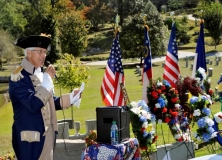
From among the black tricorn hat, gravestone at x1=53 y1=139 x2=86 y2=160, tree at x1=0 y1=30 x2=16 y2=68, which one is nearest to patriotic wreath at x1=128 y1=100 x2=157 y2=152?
gravestone at x1=53 y1=139 x2=86 y2=160

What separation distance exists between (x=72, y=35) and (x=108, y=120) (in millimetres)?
44066

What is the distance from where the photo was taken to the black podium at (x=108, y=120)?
687cm

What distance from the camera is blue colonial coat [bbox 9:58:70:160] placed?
622 cm

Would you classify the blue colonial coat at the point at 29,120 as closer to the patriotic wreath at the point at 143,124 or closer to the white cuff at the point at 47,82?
the white cuff at the point at 47,82

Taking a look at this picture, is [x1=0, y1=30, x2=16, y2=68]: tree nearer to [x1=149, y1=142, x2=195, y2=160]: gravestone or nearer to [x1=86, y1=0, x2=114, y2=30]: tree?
[x1=86, y1=0, x2=114, y2=30]: tree

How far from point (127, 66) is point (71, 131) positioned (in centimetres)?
2828

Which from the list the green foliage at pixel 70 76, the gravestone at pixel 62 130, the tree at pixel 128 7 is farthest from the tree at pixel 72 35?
the gravestone at pixel 62 130

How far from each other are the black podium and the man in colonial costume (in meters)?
0.79

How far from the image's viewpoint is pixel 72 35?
166 ft

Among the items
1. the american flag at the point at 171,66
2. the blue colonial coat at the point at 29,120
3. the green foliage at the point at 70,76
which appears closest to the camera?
the blue colonial coat at the point at 29,120

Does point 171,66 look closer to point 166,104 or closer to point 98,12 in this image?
point 166,104

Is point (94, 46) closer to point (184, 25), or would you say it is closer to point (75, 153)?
point (184, 25)

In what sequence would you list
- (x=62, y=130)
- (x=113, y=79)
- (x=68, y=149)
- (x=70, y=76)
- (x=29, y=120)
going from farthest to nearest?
(x=70, y=76) → (x=113, y=79) → (x=62, y=130) → (x=68, y=149) → (x=29, y=120)

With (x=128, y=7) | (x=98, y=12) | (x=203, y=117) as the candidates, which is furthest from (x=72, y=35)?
(x=203, y=117)
